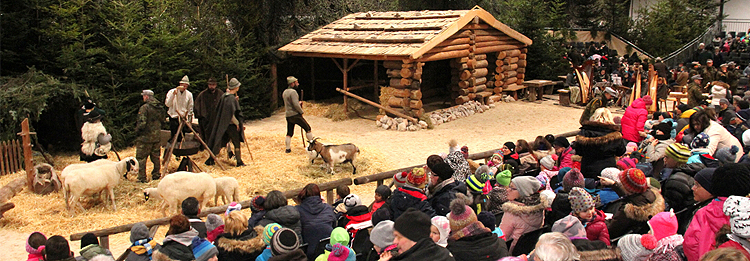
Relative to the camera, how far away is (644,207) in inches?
182

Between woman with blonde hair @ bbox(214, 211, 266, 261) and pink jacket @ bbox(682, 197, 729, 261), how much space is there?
3.21m

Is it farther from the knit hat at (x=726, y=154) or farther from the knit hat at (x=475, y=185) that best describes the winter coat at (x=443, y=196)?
the knit hat at (x=726, y=154)

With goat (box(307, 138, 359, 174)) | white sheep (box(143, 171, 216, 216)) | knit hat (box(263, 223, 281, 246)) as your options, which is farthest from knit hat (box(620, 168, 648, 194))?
goat (box(307, 138, 359, 174))

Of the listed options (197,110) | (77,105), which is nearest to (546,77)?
(197,110)

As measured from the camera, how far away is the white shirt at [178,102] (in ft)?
33.0

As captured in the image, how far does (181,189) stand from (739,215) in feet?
20.9

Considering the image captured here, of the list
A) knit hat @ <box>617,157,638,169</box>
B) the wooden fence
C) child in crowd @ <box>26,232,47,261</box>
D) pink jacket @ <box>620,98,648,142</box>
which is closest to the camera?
child in crowd @ <box>26,232,47,261</box>

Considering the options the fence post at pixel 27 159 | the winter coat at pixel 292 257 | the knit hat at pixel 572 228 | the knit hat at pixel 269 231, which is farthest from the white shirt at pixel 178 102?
the knit hat at pixel 572 228

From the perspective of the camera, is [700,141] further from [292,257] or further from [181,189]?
[181,189]

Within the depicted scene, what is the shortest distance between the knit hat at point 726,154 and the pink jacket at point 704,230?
3.31 meters

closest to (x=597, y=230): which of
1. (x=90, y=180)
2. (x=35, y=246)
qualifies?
(x=35, y=246)

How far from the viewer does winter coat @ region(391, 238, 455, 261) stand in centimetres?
326

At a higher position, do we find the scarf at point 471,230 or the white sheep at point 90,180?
the scarf at point 471,230

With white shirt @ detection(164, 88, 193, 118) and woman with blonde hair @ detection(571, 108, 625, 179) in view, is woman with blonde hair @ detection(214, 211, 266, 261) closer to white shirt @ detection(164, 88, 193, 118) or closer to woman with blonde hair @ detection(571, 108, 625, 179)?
woman with blonde hair @ detection(571, 108, 625, 179)
